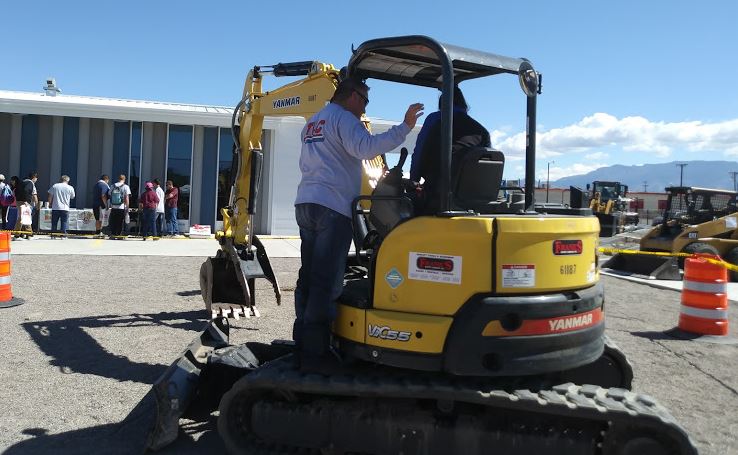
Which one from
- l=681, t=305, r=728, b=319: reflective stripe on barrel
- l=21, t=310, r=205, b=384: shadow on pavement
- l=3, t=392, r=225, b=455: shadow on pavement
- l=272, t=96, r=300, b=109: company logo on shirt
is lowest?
l=3, t=392, r=225, b=455: shadow on pavement

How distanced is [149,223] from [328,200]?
1510 cm

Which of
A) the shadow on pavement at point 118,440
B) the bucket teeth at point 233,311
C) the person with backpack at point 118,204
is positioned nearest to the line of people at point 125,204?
the person with backpack at point 118,204

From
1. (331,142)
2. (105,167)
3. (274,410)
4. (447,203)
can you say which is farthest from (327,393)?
(105,167)

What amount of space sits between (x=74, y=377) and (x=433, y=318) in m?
3.46

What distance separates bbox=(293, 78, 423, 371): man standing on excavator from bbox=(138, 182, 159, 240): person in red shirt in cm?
1449

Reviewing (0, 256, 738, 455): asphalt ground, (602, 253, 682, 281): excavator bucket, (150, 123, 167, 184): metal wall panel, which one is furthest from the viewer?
(150, 123, 167, 184): metal wall panel

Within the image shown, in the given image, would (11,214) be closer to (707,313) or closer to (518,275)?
(707,313)

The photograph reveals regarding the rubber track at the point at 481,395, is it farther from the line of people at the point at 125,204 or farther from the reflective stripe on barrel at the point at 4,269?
the line of people at the point at 125,204

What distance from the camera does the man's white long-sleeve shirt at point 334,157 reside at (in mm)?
3842

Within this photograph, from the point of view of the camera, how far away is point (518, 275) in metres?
3.43

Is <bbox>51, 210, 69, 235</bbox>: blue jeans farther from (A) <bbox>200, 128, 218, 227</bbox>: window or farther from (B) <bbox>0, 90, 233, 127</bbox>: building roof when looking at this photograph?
(A) <bbox>200, 128, 218, 227</bbox>: window

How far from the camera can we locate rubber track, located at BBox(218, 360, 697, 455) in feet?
10.3

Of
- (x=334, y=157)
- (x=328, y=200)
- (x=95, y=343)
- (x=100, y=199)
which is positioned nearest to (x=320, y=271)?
(x=328, y=200)

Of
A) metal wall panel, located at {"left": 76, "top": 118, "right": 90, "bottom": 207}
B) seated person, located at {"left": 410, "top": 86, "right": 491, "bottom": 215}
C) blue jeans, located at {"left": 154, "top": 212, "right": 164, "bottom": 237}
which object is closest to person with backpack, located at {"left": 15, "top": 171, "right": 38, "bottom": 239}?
metal wall panel, located at {"left": 76, "top": 118, "right": 90, "bottom": 207}
